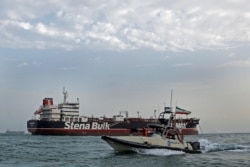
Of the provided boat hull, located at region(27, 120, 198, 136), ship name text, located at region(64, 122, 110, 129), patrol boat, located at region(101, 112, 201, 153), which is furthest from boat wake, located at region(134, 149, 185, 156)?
ship name text, located at region(64, 122, 110, 129)

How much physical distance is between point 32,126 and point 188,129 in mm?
46797

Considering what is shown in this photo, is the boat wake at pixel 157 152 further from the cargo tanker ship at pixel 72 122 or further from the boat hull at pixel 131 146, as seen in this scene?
the cargo tanker ship at pixel 72 122

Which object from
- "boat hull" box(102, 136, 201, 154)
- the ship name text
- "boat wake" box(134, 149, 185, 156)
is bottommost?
"boat wake" box(134, 149, 185, 156)

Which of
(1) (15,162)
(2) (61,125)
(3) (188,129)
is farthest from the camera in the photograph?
(3) (188,129)

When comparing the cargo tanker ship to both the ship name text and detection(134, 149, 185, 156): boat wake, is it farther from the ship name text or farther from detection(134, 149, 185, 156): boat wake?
detection(134, 149, 185, 156): boat wake

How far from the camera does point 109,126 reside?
109 metres

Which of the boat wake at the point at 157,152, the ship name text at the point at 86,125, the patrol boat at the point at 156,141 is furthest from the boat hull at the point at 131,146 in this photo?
the ship name text at the point at 86,125

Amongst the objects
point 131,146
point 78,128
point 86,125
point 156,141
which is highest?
point 86,125

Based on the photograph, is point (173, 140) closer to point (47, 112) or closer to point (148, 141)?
point (148, 141)

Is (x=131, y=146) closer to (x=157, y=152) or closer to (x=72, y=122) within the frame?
(x=157, y=152)

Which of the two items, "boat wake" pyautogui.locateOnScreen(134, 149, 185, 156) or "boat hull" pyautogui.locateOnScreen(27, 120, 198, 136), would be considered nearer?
"boat wake" pyautogui.locateOnScreen(134, 149, 185, 156)

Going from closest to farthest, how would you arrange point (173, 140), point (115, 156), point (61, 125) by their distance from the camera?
1. point (115, 156)
2. point (173, 140)
3. point (61, 125)

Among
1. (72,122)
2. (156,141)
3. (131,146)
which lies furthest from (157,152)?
(72,122)

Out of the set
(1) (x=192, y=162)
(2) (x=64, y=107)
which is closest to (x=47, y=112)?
(2) (x=64, y=107)
